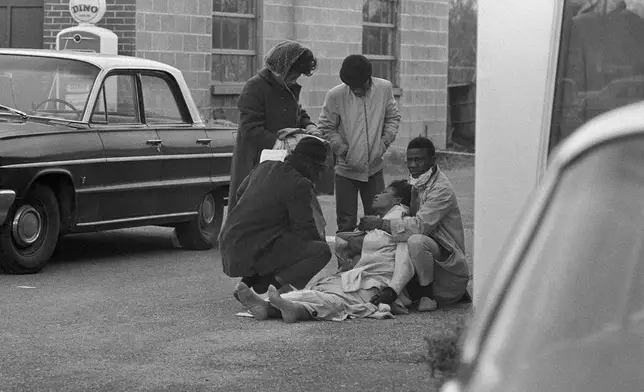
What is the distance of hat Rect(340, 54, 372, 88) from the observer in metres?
10.4

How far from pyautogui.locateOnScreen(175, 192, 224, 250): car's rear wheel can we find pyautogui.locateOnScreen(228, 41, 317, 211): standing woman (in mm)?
2365

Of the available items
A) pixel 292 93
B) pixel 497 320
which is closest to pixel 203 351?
pixel 292 93

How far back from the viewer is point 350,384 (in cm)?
669

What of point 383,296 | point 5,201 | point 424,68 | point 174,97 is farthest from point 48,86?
point 424,68

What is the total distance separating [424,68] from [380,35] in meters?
1.14

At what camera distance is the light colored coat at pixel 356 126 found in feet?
34.7

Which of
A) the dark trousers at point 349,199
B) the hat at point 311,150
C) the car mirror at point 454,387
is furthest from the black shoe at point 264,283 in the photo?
the car mirror at point 454,387

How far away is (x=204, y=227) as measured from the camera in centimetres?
1236

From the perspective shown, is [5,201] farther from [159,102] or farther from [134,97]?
[159,102]

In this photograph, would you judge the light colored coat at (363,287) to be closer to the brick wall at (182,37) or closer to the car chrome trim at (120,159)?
the car chrome trim at (120,159)

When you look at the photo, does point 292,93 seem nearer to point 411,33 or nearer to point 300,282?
point 300,282

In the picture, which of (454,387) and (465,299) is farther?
(465,299)

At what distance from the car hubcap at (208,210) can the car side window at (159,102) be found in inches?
27.2

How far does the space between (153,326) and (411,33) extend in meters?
15.5
